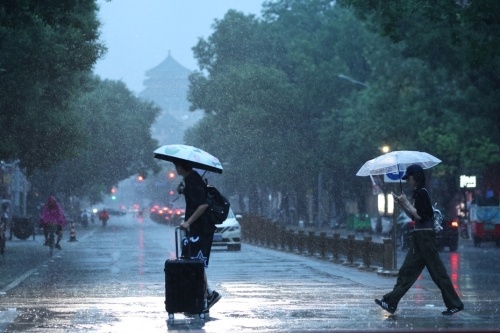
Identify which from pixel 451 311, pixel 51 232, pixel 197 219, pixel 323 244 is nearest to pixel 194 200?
pixel 197 219

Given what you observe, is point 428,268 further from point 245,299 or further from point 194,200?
point 245,299

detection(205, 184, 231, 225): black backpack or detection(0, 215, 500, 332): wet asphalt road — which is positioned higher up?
detection(205, 184, 231, 225): black backpack

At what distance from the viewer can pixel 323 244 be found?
3506 cm

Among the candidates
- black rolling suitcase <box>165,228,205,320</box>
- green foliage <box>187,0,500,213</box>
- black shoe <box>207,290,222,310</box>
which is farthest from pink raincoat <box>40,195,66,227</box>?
Result: black rolling suitcase <box>165,228,205,320</box>

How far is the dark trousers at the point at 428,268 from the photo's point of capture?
14867mm

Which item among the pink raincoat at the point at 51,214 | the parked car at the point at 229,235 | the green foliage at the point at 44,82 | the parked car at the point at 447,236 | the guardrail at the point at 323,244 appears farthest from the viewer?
the parked car at the point at 447,236

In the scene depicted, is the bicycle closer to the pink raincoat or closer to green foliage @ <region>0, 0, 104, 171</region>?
the pink raincoat

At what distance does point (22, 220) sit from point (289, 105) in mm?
36714

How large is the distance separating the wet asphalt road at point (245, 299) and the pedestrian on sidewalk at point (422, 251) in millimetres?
205

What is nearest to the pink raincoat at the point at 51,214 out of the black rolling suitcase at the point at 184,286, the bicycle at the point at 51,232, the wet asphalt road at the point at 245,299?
the bicycle at the point at 51,232

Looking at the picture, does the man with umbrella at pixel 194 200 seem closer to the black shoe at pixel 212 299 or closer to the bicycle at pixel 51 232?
the black shoe at pixel 212 299

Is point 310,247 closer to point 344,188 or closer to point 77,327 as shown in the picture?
point 77,327

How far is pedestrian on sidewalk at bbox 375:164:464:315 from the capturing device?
48.8 feet

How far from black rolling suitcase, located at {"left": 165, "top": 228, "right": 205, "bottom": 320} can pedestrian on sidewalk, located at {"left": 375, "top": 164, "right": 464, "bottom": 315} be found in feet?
7.27
